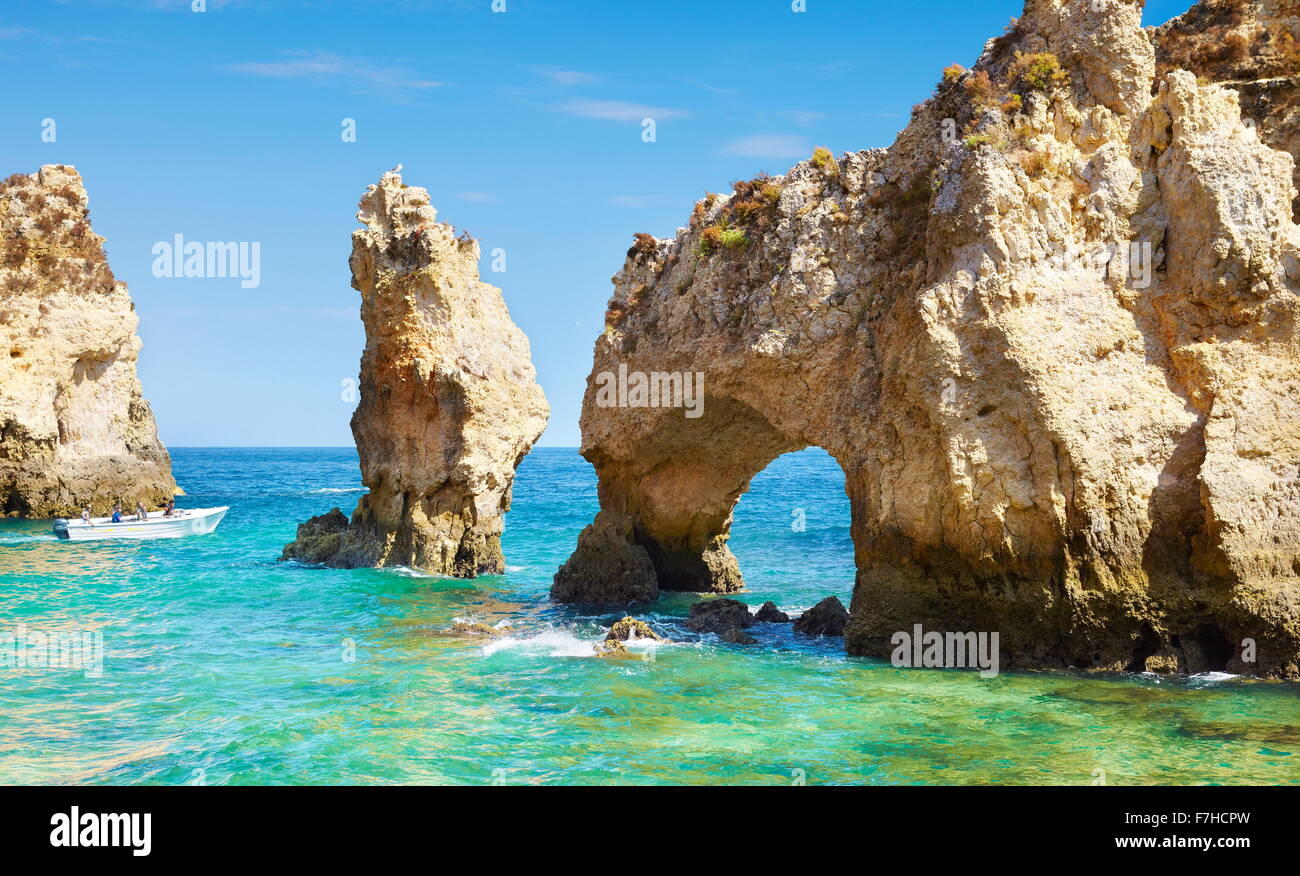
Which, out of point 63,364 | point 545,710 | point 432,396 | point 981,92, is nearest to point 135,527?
point 63,364

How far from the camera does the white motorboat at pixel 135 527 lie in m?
43.5

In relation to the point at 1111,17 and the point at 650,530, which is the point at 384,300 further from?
the point at 1111,17

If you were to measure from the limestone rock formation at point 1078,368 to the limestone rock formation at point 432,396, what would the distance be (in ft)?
45.4

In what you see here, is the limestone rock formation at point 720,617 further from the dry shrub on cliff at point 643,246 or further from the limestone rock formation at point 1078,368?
the dry shrub on cliff at point 643,246

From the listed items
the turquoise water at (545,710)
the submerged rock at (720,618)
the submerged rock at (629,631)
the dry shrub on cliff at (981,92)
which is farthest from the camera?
the submerged rock at (720,618)

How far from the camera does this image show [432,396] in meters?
32.8

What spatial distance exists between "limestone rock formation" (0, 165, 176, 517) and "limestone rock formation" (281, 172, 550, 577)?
24.1 metres

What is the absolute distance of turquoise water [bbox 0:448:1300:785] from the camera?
14.2m

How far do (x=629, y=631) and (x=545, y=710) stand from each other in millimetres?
5295

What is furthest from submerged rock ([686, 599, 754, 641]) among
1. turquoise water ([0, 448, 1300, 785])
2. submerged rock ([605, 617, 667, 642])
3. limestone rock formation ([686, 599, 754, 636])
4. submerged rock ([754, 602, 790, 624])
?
submerged rock ([605, 617, 667, 642])

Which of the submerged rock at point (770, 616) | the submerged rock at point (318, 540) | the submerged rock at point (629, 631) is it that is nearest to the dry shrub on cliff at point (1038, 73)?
the submerged rock at point (770, 616)

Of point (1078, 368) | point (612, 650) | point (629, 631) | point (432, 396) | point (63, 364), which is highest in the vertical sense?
point (63, 364)

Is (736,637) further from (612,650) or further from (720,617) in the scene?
(612,650)
